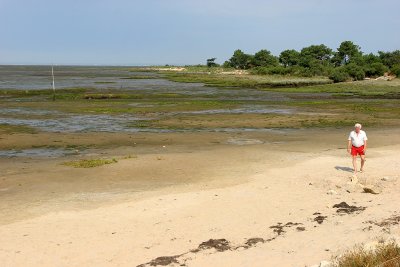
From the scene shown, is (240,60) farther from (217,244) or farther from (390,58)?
(217,244)

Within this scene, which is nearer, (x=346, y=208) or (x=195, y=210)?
(x=346, y=208)

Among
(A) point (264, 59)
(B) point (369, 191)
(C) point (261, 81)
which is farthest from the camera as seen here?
(A) point (264, 59)

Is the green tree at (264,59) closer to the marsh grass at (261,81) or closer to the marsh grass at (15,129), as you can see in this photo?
the marsh grass at (261,81)

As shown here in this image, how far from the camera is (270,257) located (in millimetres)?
8992

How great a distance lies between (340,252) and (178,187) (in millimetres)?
6757

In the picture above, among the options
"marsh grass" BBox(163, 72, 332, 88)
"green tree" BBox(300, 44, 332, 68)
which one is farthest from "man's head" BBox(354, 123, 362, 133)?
"green tree" BBox(300, 44, 332, 68)

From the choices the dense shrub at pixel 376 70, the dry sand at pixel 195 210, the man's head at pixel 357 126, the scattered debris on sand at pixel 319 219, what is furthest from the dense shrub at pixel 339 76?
the scattered debris on sand at pixel 319 219

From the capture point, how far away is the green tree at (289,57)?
122m

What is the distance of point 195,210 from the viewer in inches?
476

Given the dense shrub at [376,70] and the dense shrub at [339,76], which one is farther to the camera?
the dense shrub at [376,70]

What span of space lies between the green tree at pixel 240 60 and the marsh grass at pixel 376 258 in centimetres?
14107

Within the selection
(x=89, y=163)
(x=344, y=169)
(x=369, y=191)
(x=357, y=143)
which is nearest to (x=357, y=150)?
(x=357, y=143)

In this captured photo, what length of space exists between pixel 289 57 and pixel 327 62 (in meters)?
15.8

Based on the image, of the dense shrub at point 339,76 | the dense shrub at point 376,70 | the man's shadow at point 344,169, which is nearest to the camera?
the man's shadow at point 344,169
